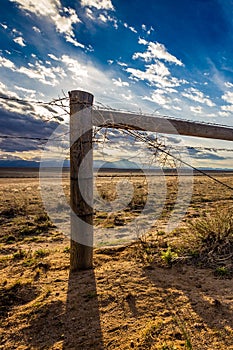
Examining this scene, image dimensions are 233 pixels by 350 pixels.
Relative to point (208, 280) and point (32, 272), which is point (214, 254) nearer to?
point (208, 280)

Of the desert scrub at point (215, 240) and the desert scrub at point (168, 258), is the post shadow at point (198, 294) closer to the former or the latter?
the desert scrub at point (168, 258)

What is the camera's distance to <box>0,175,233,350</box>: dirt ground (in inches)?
89.0

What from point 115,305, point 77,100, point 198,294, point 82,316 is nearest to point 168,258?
point 198,294

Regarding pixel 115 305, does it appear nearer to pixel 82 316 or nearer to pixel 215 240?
pixel 82 316

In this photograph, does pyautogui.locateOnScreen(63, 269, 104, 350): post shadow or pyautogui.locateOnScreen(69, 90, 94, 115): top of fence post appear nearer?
pyautogui.locateOnScreen(63, 269, 104, 350): post shadow

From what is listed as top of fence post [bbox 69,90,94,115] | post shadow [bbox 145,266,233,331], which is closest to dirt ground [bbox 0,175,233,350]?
post shadow [bbox 145,266,233,331]

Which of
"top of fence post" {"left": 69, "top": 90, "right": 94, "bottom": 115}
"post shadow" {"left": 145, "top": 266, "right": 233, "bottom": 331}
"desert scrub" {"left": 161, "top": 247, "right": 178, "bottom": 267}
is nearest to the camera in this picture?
"post shadow" {"left": 145, "top": 266, "right": 233, "bottom": 331}

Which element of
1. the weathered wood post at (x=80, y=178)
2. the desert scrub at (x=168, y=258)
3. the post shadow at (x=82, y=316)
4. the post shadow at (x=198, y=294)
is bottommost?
the post shadow at (x=82, y=316)

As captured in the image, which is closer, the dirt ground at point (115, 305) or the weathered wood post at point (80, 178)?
the dirt ground at point (115, 305)

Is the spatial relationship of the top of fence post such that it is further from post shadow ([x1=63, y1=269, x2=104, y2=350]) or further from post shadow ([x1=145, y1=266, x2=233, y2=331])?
post shadow ([x1=145, y1=266, x2=233, y2=331])

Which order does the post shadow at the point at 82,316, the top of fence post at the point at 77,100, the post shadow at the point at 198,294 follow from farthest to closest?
the top of fence post at the point at 77,100 → the post shadow at the point at 198,294 → the post shadow at the point at 82,316

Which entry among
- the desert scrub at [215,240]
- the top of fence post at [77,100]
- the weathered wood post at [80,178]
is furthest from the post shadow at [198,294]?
the top of fence post at [77,100]

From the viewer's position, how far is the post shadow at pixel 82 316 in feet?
7.38

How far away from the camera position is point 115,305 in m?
2.75
